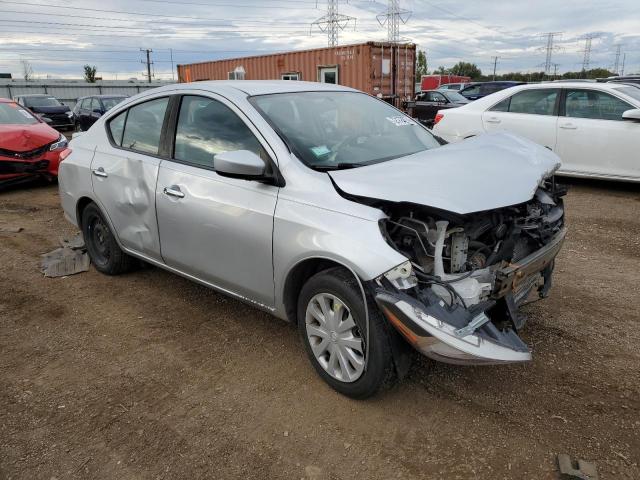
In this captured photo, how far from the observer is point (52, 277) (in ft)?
16.3

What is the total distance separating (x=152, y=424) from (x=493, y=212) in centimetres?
224

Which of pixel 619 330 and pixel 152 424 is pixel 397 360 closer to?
pixel 152 424

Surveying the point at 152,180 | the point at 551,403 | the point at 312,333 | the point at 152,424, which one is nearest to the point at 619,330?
the point at 551,403

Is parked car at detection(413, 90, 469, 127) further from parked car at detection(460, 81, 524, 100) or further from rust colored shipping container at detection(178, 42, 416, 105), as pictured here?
parked car at detection(460, 81, 524, 100)

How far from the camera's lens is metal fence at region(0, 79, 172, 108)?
3167 centimetres

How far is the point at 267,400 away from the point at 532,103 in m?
7.05

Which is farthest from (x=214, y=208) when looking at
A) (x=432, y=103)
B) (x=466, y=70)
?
(x=466, y=70)

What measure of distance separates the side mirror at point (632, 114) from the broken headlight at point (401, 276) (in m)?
6.15

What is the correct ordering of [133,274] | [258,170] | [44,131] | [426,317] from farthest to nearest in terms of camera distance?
[44,131] → [133,274] → [258,170] → [426,317]

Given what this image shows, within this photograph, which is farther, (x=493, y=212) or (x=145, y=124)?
(x=145, y=124)

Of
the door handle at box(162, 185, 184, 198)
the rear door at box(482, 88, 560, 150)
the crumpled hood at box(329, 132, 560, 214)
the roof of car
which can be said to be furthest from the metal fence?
the crumpled hood at box(329, 132, 560, 214)

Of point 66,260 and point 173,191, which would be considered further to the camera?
point 66,260

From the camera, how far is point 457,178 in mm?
2844

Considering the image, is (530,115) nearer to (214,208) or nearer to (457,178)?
(457,178)
